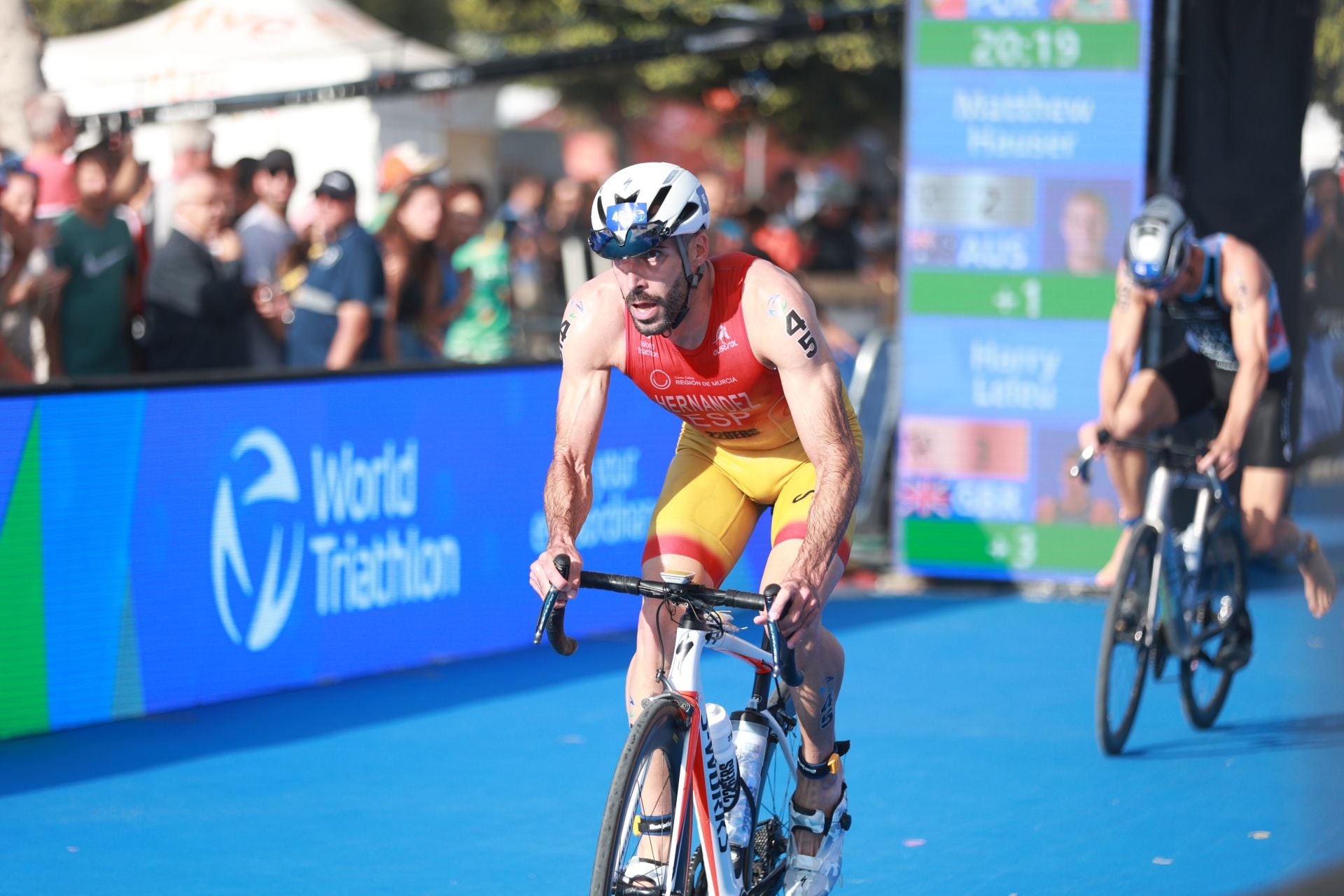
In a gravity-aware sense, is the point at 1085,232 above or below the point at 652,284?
above

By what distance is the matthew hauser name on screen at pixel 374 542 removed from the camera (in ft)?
26.6

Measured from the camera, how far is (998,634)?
32.3 feet

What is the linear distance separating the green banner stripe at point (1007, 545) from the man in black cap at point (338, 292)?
12.6 ft

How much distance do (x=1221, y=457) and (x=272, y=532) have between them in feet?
14.1

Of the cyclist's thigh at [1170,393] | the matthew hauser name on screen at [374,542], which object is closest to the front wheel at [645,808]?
the matthew hauser name on screen at [374,542]

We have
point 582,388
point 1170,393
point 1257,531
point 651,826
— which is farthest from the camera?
point 1170,393

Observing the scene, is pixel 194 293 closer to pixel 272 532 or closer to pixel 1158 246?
pixel 272 532

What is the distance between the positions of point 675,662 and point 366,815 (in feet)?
8.36

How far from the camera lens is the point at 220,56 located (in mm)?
16078

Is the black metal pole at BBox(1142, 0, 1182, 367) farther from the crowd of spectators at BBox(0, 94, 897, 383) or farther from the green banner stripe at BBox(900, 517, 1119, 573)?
the crowd of spectators at BBox(0, 94, 897, 383)

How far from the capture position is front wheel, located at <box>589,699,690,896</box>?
3746mm

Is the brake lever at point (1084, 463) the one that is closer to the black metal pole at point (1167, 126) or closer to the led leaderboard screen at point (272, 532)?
the led leaderboard screen at point (272, 532)

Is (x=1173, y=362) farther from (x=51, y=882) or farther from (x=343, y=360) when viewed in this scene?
(x=51, y=882)

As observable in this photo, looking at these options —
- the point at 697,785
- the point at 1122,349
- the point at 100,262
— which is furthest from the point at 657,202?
the point at 100,262
